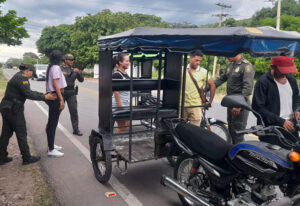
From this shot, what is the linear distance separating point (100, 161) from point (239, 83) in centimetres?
280

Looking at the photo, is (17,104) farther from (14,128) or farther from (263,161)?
(263,161)

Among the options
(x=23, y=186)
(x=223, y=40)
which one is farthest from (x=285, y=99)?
(x=23, y=186)

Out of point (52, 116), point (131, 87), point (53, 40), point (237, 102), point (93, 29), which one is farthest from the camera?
point (53, 40)

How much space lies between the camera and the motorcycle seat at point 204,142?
2.96 metres

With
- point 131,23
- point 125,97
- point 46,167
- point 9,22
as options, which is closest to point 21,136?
point 46,167

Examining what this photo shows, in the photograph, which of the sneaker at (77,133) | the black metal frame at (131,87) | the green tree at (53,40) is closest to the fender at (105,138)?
the black metal frame at (131,87)

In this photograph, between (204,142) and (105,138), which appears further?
(105,138)

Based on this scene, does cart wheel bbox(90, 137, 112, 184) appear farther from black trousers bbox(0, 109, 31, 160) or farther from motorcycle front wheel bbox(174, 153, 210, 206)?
black trousers bbox(0, 109, 31, 160)

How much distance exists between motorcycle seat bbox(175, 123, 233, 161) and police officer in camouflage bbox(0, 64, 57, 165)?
8.66 feet

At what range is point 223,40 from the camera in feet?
10.6

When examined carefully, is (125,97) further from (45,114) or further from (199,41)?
(45,114)

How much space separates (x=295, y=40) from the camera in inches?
131

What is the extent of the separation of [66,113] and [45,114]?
74cm

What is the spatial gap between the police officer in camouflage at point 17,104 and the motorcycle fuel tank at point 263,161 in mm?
3476
